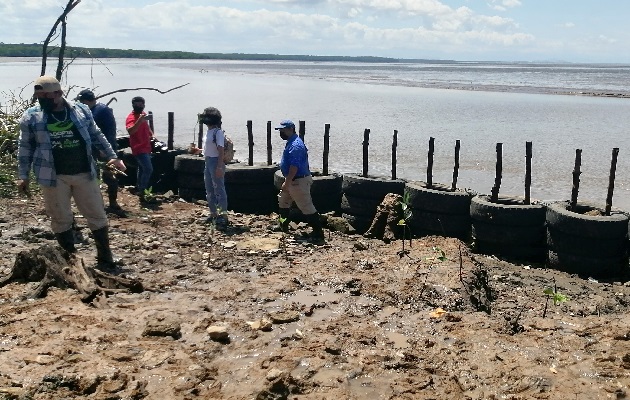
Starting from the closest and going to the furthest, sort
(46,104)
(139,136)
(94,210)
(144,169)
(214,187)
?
1. (46,104)
2. (94,210)
3. (214,187)
4. (139,136)
5. (144,169)

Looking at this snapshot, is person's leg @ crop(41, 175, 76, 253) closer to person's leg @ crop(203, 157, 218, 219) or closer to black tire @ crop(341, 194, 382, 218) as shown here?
person's leg @ crop(203, 157, 218, 219)

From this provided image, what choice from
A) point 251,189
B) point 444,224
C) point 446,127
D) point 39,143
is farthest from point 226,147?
point 446,127

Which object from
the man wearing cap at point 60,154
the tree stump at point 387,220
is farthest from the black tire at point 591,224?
the man wearing cap at point 60,154

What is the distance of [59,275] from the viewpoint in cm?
600

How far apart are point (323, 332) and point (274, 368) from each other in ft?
2.67

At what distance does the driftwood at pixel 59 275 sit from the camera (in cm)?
587

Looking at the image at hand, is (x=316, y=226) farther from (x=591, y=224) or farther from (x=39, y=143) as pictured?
(x=39, y=143)

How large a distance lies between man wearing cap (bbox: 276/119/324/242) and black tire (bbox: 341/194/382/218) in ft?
5.00

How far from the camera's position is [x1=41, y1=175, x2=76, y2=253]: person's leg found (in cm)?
660

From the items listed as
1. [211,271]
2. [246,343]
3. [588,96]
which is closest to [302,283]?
[211,271]

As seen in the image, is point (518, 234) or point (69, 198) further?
point (518, 234)

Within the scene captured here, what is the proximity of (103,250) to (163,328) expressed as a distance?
→ 220cm

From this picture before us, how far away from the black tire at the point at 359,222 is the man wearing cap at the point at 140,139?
3.46 metres

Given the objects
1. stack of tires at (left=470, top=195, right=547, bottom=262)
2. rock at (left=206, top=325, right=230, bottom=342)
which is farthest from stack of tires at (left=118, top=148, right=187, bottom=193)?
rock at (left=206, top=325, right=230, bottom=342)
